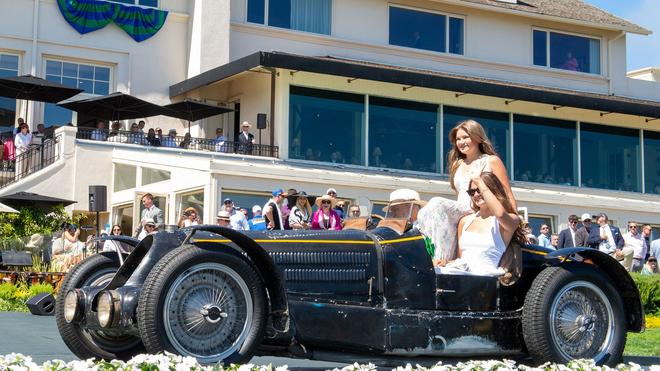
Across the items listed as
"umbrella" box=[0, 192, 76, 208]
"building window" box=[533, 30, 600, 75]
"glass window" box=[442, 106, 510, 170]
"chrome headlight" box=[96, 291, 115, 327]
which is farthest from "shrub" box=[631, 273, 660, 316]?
"building window" box=[533, 30, 600, 75]

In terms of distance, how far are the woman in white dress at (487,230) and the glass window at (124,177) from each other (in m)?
17.8

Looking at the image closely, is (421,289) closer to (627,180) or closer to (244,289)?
(244,289)

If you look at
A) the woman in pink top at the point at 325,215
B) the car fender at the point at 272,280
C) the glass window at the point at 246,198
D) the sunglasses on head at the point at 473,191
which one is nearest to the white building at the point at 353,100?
the glass window at the point at 246,198

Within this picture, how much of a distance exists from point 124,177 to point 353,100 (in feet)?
22.9

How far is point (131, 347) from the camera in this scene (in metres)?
7.32

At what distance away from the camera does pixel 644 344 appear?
39.7 feet

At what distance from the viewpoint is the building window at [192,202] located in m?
23.1

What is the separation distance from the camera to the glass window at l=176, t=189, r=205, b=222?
23.1m

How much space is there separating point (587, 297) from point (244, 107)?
22.6m

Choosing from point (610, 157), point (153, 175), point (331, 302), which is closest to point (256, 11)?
point (153, 175)

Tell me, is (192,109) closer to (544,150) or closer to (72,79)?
(72,79)

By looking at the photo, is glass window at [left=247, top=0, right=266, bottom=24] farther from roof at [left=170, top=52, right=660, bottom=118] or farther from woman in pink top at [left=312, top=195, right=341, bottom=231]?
woman in pink top at [left=312, top=195, right=341, bottom=231]

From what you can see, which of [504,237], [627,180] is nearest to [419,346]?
[504,237]

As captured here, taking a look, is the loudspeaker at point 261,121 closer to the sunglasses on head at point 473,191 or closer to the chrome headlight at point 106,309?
the sunglasses on head at point 473,191
